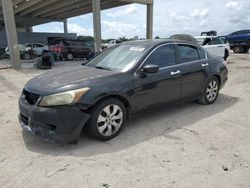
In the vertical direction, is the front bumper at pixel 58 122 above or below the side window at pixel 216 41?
below

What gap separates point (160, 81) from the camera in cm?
453

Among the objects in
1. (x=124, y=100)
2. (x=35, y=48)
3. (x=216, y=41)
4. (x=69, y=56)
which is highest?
(x=216, y=41)

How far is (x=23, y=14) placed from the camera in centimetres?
2889

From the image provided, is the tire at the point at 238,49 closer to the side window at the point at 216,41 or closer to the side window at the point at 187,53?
the side window at the point at 216,41

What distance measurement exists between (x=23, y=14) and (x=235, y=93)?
1100 inches

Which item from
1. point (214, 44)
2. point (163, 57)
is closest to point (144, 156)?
point (163, 57)

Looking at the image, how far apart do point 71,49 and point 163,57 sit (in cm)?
1569

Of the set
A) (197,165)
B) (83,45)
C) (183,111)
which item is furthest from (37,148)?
(83,45)

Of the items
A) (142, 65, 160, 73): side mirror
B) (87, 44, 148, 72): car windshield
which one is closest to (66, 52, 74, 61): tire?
(87, 44, 148, 72): car windshield

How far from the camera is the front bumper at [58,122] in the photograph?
346 centimetres

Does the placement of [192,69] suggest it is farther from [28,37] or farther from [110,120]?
[28,37]

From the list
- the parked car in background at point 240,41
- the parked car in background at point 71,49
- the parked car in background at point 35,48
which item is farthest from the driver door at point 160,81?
the parked car in background at point 35,48

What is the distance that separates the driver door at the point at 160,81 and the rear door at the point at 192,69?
17 centimetres

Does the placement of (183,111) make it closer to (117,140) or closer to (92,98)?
(117,140)
